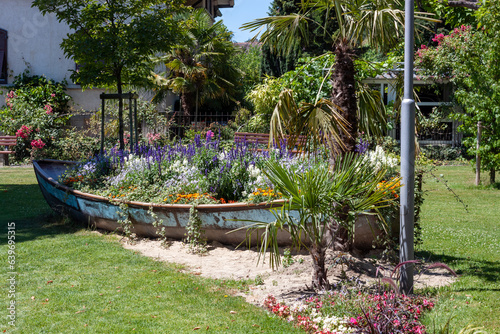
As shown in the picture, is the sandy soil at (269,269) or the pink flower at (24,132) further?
the pink flower at (24,132)

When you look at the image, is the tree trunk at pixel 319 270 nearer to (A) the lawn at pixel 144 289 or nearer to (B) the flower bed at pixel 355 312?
(B) the flower bed at pixel 355 312

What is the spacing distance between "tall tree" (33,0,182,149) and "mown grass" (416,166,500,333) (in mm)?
6472

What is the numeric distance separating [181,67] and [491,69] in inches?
502

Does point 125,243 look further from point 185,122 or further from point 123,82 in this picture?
point 185,122

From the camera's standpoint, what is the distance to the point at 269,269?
235 inches

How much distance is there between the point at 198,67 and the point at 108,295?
660 inches

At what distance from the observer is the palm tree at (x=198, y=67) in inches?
824

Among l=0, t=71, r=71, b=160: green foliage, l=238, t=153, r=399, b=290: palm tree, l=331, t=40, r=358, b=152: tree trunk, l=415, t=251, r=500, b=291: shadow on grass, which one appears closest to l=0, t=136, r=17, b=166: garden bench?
l=0, t=71, r=71, b=160: green foliage

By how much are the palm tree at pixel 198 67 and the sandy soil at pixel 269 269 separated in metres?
14.3

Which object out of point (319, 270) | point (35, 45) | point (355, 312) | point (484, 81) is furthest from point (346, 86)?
point (35, 45)

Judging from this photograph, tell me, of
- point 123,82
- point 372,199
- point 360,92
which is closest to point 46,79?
point 123,82

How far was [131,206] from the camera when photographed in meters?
7.44

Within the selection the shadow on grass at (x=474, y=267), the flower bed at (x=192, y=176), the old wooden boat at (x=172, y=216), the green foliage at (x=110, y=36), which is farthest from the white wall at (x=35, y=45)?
the shadow on grass at (x=474, y=267)

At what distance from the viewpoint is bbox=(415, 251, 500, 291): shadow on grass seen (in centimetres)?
553
